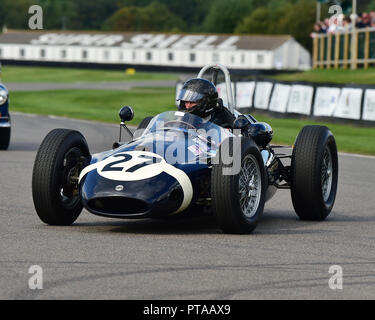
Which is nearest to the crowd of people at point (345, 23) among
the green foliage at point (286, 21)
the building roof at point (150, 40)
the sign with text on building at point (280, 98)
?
the sign with text on building at point (280, 98)

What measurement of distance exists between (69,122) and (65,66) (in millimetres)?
67400

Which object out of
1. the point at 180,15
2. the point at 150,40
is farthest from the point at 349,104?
the point at 180,15

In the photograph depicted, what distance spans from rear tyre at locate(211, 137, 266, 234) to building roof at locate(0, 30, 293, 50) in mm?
99677

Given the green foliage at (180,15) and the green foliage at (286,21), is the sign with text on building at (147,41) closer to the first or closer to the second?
the green foliage at (286,21)

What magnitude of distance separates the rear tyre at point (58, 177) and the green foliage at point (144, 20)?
469ft

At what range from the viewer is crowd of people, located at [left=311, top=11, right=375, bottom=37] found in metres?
46.1

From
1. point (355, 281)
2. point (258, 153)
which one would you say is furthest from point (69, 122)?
point (355, 281)

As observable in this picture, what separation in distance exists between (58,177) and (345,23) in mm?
43258

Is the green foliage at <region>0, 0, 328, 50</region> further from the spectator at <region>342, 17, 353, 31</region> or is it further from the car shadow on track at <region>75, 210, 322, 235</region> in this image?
the car shadow on track at <region>75, 210, 322, 235</region>

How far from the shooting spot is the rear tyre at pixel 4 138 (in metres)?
17.4

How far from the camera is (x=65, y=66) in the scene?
93.6m

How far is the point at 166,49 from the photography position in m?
113

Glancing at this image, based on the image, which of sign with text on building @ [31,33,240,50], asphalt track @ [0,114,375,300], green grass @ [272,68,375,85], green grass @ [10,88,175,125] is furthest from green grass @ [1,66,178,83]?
asphalt track @ [0,114,375,300]
